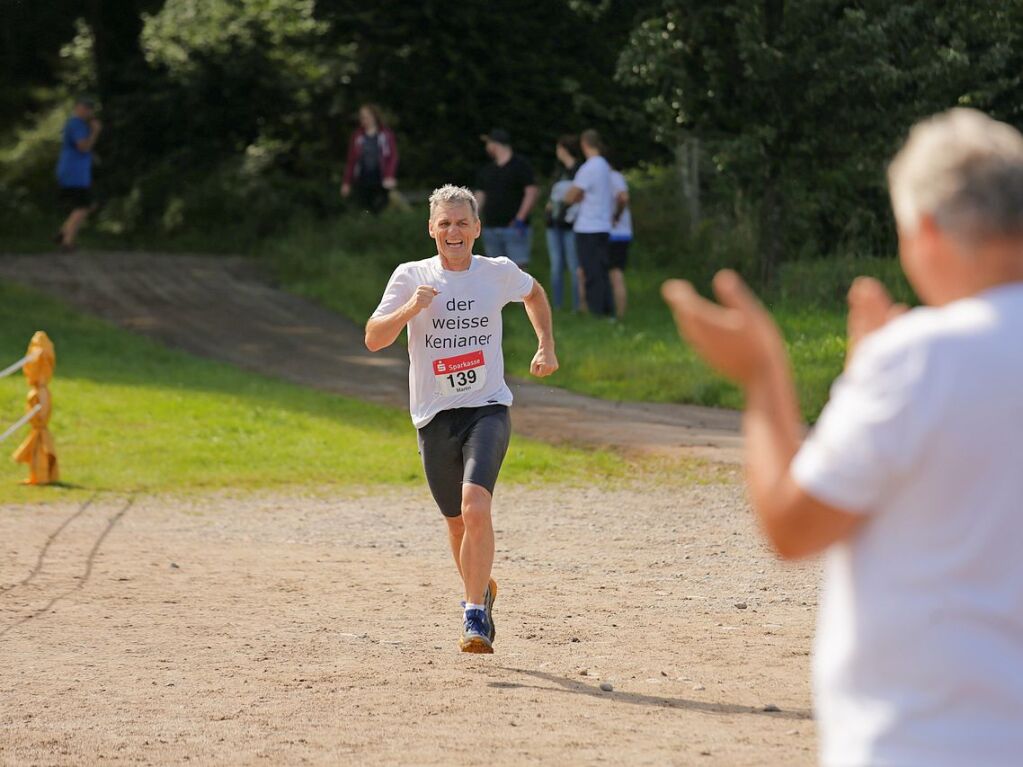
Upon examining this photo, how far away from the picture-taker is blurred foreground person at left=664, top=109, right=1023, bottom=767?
254 centimetres

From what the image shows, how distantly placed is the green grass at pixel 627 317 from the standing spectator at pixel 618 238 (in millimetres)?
335

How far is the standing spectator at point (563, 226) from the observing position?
19.5m

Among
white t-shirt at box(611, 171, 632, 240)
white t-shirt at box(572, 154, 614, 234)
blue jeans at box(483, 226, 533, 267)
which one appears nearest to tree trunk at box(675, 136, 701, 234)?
blue jeans at box(483, 226, 533, 267)

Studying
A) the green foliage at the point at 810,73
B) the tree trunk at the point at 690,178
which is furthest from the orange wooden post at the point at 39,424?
the tree trunk at the point at 690,178

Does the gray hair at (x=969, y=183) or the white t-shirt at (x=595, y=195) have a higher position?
the white t-shirt at (x=595, y=195)

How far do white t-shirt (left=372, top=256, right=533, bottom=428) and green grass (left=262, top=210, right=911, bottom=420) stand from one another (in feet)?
26.4

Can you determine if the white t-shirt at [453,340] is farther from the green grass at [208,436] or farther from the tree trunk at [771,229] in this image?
the tree trunk at [771,229]

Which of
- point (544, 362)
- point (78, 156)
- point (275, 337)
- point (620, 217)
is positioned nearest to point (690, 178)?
point (620, 217)

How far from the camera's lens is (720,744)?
5949 millimetres

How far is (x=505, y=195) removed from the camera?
19.5 meters

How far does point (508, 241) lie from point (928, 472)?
682 inches

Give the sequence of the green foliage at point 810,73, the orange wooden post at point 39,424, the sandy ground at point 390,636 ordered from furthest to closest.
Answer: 1. the green foliage at point 810,73
2. the orange wooden post at point 39,424
3. the sandy ground at point 390,636

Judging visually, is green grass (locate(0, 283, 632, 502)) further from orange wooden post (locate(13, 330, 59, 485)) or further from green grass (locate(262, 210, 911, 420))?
green grass (locate(262, 210, 911, 420))

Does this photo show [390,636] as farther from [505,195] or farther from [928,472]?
[505,195]
